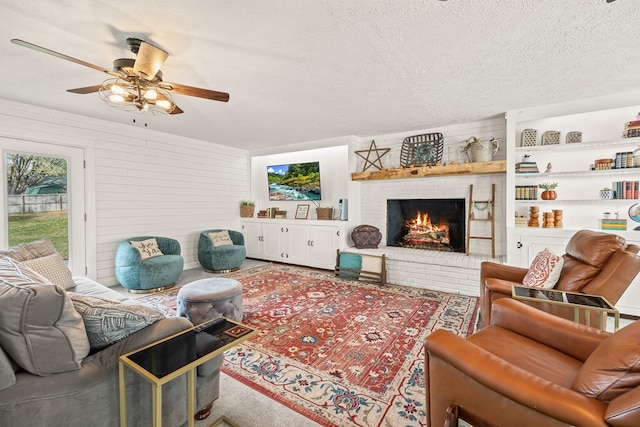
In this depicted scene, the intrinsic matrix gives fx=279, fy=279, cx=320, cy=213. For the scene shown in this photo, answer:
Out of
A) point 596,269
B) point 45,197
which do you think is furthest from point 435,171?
point 45,197

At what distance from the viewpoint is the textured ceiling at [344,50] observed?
1.73m

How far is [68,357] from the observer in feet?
3.84

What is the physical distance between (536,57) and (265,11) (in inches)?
85.6

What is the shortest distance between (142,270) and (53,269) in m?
1.15

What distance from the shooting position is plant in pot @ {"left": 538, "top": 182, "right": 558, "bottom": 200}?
140 inches

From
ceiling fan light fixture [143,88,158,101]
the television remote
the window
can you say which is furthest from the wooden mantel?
the window

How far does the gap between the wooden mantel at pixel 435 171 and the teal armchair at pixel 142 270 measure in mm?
3266

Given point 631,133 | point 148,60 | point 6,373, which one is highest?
point 148,60

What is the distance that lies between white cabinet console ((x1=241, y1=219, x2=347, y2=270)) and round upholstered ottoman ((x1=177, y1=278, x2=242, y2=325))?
246cm

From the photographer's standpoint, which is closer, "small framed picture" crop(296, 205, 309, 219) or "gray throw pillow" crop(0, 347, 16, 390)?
"gray throw pillow" crop(0, 347, 16, 390)

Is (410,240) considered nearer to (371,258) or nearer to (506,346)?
(371,258)

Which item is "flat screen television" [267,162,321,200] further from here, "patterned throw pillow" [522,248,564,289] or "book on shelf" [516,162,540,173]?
"patterned throw pillow" [522,248,564,289]

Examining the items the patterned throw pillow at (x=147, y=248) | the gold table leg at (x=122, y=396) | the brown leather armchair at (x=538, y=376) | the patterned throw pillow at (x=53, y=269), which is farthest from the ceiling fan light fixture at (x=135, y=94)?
the brown leather armchair at (x=538, y=376)

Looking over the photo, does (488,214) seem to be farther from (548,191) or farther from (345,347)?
(345,347)
